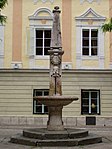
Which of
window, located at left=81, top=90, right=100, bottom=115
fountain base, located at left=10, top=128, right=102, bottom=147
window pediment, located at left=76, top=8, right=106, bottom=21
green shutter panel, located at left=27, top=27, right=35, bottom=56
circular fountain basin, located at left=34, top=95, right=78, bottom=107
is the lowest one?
fountain base, located at left=10, top=128, right=102, bottom=147

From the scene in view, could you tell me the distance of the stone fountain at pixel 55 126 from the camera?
1223cm

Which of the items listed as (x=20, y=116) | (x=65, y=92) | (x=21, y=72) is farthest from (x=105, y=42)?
(x=20, y=116)

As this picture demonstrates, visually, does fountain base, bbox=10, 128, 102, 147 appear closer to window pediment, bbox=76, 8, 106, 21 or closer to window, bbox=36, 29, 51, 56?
window, bbox=36, 29, 51, 56

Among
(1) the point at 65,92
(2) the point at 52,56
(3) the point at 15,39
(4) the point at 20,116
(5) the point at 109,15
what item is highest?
(5) the point at 109,15

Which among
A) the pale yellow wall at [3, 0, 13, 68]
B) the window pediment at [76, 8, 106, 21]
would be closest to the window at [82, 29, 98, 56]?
the window pediment at [76, 8, 106, 21]

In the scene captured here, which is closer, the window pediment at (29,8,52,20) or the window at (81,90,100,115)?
the window at (81,90,100,115)

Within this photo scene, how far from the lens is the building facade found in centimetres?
2278

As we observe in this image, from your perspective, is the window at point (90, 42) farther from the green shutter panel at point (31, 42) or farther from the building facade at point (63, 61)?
the green shutter panel at point (31, 42)

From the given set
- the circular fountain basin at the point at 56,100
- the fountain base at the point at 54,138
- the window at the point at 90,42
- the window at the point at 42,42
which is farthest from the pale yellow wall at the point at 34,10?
the fountain base at the point at 54,138

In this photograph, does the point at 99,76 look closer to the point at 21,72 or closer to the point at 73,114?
the point at 73,114

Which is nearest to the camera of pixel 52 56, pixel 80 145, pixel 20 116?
pixel 80 145

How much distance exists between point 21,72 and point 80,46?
13.0 ft

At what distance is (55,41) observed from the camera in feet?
47.1

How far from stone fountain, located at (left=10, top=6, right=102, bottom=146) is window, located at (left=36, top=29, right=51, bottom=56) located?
28.0ft
